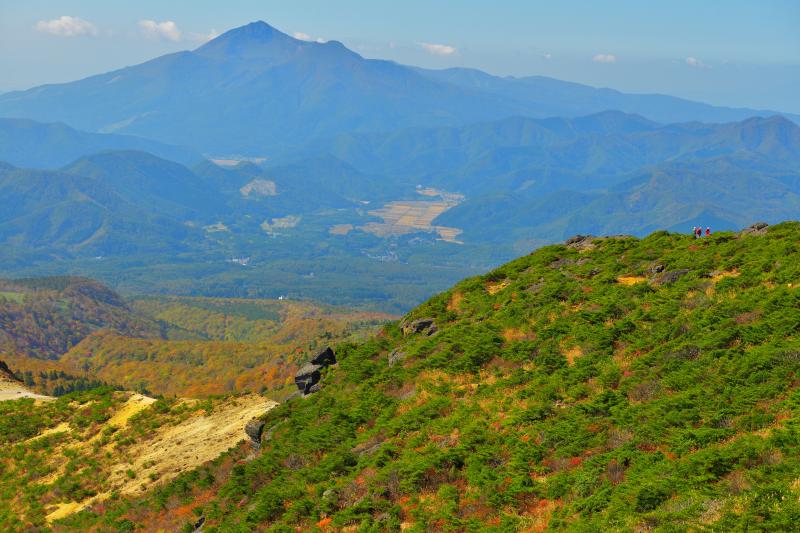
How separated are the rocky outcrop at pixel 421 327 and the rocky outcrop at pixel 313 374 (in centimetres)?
500

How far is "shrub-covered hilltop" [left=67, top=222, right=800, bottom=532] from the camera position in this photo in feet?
71.0

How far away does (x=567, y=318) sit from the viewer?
124 feet

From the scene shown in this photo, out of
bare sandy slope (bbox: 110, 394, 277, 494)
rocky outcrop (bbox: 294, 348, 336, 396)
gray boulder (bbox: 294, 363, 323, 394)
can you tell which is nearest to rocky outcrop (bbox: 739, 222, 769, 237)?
rocky outcrop (bbox: 294, 348, 336, 396)

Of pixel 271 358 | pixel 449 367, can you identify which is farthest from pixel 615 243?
pixel 271 358

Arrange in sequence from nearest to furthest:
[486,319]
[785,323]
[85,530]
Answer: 1. [785,323]
2. [85,530]
3. [486,319]

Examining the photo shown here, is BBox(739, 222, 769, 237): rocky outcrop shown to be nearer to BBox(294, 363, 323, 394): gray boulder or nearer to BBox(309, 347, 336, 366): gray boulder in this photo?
BBox(309, 347, 336, 366): gray boulder

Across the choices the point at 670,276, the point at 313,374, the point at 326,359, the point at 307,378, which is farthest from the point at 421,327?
the point at 670,276

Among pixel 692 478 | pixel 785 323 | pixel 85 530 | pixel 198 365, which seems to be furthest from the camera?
pixel 198 365

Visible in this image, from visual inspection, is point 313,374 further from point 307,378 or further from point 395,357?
point 395,357

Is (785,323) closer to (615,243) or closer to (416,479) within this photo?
(416,479)

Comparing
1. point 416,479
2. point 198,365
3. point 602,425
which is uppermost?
point 602,425

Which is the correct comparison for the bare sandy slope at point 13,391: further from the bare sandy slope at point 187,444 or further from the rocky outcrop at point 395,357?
the rocky outcrop at point 395,357

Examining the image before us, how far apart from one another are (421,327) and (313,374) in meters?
7.38

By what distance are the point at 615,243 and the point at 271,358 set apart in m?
113
